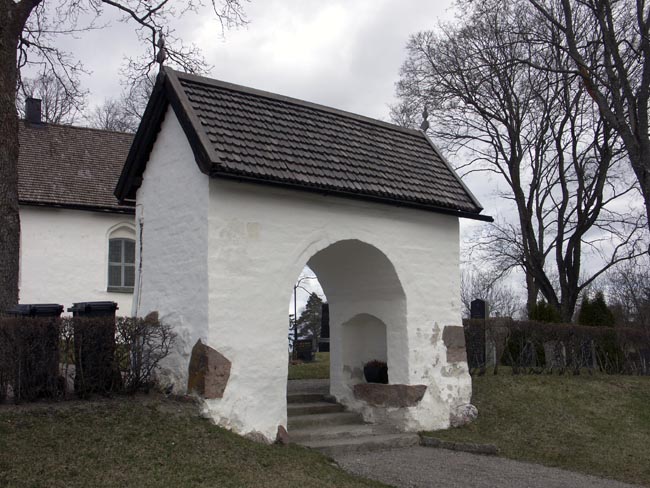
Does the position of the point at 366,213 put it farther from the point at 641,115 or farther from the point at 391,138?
the point at 641,115

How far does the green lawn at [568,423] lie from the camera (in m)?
10.2

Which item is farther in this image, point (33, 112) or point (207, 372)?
point (33, 112)

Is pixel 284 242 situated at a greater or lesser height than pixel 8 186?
lesser

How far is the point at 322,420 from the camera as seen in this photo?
10812mm

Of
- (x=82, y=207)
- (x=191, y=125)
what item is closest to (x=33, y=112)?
(x=82, y=207)

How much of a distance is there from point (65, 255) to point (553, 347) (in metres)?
13.1

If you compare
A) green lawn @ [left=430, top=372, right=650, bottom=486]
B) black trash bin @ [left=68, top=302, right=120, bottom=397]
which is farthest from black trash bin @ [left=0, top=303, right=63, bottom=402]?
green lawn @ [left=430, top=372, right=650, bottom=486]

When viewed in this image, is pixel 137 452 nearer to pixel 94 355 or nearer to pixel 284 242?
pixel 94 355

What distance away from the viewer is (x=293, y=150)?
1034cm

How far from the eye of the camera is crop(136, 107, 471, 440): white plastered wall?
9.10m

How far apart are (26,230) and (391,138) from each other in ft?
36.3

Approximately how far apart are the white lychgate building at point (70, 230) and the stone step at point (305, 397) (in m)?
8.48

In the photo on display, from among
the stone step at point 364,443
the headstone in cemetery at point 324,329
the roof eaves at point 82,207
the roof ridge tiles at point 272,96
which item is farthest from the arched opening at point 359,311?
the roof eaves at point 82,207

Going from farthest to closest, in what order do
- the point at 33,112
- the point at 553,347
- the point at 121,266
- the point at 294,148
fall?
the point at 33,112 → the point at 121,266 → the point at 553,347 → the point at 294,148
